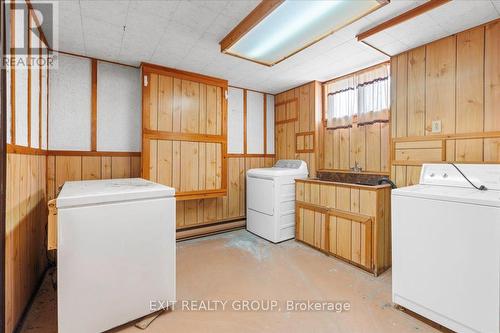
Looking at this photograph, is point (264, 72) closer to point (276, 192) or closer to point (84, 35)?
point (276, 192)

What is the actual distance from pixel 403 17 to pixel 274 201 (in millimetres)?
2322

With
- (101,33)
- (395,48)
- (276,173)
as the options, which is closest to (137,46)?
(101,33)

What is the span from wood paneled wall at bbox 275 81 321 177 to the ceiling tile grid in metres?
0.58

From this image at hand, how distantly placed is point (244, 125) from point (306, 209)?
173 centimetres

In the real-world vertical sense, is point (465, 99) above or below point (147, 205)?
above

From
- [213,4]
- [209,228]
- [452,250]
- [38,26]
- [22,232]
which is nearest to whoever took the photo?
[452,250]

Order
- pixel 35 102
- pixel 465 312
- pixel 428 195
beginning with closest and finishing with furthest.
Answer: pixel 465 312 < pixel 428 195 < pixel 35 102

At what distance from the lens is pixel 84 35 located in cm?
228

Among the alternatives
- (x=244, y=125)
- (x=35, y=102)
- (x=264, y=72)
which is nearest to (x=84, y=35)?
(x=35, y=102)

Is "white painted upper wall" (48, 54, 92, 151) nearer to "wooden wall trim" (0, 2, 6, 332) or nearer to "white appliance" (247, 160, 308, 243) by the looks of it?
"wooden wall trim" (0, 2, 6, 332)

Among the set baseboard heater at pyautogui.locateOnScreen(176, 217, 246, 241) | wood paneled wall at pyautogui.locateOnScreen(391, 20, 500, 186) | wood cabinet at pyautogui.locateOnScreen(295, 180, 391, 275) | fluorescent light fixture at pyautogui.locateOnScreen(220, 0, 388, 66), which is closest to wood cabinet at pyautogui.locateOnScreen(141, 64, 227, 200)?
baseboard heater at pyautogui.locateOnScreen(176, 217, 246, 241)

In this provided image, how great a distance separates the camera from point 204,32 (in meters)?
2.22

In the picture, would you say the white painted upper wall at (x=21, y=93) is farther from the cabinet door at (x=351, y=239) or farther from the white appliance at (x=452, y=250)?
the cabinet door at (x=351, y=239)

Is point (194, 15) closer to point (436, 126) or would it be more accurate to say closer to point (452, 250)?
point (436, 126)
